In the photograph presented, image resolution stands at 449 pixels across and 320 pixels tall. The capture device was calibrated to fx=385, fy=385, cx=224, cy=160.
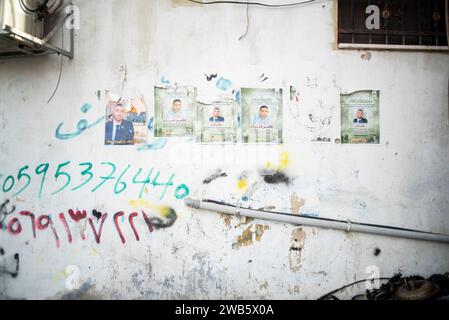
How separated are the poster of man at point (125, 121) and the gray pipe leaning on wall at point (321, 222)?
0.96m

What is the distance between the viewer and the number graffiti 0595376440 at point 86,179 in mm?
4355

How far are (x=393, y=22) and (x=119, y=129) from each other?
338 centimetres

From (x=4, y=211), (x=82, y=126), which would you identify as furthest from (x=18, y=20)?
(x=4, y=211)

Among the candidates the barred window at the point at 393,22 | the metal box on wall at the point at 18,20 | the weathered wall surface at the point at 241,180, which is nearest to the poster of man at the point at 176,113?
the weathered wall surface at the point at 241,180

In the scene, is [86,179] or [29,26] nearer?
[29,26]

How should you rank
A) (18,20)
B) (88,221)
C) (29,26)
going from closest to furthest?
(18,20) → (29,26) → (88,221)

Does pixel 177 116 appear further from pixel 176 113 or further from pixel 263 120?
pixel 263 120

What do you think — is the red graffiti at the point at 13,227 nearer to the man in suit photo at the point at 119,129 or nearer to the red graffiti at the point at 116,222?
the red graffiti at the point at 116,222

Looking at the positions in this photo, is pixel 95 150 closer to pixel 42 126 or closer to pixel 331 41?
pixel 42 126

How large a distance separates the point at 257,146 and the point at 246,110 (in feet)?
1.39

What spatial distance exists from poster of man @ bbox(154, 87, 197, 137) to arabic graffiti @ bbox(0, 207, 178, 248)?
2.89 ft

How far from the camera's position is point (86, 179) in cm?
438

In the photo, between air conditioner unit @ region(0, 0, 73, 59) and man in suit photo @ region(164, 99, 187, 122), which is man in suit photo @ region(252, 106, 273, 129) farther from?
air conditioner unit @ region(0, 0, 73, 59)
